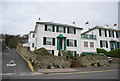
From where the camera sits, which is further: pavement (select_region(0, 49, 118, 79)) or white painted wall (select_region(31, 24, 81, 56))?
white painted wall (select_region(31, 24, 81, 56))

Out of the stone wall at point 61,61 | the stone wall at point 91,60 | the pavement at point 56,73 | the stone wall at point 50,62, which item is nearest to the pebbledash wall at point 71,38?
the stone wall at point 61,61

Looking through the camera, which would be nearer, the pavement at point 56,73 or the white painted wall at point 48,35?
the pavement at point 56,73

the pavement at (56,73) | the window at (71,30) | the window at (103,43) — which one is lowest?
the pavement at (56,73)

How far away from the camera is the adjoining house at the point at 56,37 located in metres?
19.1

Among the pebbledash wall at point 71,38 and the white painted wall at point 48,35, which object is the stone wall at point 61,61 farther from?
the pebbledash wall at point 71,38

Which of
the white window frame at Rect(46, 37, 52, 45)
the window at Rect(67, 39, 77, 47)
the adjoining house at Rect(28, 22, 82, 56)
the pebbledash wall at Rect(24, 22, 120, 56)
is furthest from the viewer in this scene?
Answer: the window at Rect(67, 39, 77, 47)

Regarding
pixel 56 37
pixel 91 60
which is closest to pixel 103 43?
pixel 91 60

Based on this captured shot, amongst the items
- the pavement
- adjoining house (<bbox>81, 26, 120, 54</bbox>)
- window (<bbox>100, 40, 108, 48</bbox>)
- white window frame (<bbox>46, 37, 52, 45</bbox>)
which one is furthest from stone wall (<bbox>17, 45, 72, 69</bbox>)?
window (<bbox>100, 40, 108, 48</bbox>)

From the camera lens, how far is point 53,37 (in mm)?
19859

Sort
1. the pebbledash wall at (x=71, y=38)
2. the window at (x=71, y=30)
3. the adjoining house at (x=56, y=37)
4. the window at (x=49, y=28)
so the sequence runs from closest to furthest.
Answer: the adjoining house at (x=56, y=37) → the pebbledash wall at (x=71, y=38) → the window at (x=49, y=28) → the window at (x=71, y=30)

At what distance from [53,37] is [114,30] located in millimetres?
17447

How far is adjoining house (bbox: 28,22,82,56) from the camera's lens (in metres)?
19.1

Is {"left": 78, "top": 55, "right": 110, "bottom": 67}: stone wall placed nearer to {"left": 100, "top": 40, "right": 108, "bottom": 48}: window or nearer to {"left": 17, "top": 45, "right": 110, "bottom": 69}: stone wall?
{"left": 17, "top": 45, "right": 110, "bottom": 69}: stone wall

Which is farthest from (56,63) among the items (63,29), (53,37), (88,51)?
(88,51)
